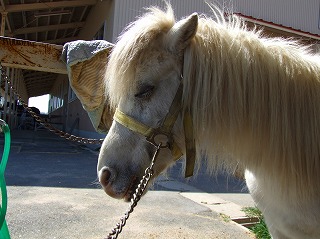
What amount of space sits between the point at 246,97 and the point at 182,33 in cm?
46

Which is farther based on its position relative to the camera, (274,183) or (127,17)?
(127,17)

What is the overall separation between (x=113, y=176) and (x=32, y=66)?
1.37 metres

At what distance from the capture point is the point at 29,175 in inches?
248

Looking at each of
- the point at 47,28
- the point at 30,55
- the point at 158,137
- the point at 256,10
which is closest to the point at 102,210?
the point at 30,55

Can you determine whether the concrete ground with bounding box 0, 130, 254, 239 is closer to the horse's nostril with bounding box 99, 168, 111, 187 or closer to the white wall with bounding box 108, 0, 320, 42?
the horse's nostril with bounding box 99, 168, 111, 187

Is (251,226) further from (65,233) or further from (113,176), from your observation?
(113,176)

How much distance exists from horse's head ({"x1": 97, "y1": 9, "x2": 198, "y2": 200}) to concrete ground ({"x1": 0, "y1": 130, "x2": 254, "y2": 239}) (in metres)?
1.38

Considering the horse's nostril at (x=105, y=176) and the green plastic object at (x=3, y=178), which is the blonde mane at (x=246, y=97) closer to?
the horse's nostril at (x=105, y=176)

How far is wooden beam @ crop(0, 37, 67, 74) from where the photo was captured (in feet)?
8.04

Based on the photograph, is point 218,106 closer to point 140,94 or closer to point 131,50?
point 140,94

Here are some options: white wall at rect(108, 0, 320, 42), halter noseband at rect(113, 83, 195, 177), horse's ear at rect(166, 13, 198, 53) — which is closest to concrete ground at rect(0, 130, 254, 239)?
halter noseband at rect(113, 83, 195, 177)

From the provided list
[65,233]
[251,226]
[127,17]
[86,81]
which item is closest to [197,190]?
[251,226]

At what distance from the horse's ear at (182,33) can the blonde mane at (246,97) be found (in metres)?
0.05

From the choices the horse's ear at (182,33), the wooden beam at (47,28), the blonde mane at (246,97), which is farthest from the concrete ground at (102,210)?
the wooden beam at (47,28)
